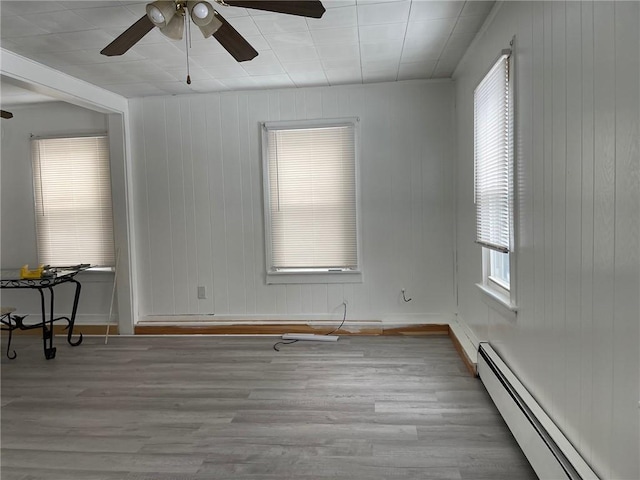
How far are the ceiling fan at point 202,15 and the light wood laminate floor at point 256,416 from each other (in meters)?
2.23

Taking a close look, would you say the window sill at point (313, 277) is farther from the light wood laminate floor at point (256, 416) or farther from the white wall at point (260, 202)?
the light wood laminate floor at point (256, 416)

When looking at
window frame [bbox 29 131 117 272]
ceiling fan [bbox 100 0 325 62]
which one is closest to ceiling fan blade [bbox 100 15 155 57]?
ceiling fan [bbox 100 0 325 62]

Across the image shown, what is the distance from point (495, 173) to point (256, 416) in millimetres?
Result: 2205

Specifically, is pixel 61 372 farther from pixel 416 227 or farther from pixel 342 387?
pixel 416 227

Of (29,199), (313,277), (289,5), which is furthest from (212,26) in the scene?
(29,199)

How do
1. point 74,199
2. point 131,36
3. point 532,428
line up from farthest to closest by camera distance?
point 74,199, point 131,36, point 532,428

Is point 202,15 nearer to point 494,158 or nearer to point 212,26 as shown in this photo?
point 212,26

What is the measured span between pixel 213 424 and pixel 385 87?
3399 millimetres

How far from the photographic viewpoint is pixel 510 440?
7.18 ft

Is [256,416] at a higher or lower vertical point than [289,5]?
lower

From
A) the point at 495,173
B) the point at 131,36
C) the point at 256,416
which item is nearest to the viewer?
the point at 131,36

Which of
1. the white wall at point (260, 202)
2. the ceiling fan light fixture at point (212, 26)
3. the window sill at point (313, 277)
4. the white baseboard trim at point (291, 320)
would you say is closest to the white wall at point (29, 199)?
the white wall at point (260, 202)

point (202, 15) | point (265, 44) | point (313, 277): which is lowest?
point (313, 277)

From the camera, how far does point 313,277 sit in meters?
4.26
